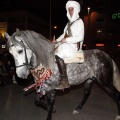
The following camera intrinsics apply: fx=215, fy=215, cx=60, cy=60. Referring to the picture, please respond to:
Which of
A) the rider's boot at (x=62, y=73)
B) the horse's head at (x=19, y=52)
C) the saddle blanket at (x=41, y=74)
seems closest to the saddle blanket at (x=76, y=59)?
the rider's boot at (x=62, y=73)

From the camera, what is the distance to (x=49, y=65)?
5.41m

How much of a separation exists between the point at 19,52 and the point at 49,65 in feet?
2.93

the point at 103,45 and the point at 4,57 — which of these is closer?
the point at 4,57

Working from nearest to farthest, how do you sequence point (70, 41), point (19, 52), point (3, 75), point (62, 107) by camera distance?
point (19, 52), point (70, 41), point (62, 107), point (3, 75)

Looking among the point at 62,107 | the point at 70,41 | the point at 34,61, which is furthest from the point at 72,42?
the point at 62,107

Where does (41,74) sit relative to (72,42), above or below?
below

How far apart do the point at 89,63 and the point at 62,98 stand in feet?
9.76

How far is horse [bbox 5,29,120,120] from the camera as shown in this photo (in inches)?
195

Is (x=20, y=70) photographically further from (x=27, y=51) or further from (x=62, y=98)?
(x=62, y=98)

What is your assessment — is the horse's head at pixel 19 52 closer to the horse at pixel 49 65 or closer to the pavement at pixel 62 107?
the horse at pixel 49 65

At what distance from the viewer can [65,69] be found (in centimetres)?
552

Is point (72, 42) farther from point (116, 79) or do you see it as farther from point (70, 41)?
point (116, 79)

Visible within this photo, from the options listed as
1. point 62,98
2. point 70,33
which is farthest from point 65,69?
point 62,98

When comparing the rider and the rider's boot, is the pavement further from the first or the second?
the rider
